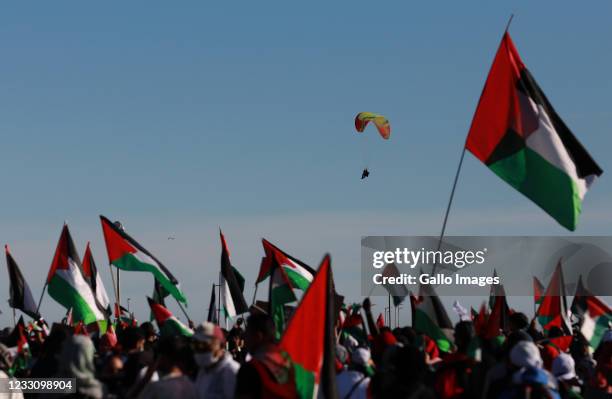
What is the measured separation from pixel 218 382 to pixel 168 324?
687cm

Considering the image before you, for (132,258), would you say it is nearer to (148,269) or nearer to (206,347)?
(148,269)

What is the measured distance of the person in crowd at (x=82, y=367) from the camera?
32.6 ft

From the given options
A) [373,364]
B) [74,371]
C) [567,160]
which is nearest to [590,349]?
[567,160]

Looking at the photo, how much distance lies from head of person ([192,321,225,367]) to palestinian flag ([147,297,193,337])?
5.57 m

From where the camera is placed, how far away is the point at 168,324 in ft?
53.1

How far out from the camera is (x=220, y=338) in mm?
9695

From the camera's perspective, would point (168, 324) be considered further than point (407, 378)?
Yes

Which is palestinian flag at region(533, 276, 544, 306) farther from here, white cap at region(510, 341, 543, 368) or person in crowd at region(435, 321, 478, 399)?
white cap at region(510, 341, 543, 368)

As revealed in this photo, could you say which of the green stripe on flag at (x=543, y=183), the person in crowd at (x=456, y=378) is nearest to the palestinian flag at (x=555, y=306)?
the green stripe on flag at (x=543, y=183)

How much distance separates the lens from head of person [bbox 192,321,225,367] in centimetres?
951

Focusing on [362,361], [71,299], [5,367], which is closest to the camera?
[362,361]

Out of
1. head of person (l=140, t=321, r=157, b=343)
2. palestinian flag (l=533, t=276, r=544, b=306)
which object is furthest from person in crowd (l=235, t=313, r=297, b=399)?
palestinian flag (l=533, t=276, r=544, b=306)

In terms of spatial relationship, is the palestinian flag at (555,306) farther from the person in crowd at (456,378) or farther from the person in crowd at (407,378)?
the person in crowd at (407,378)

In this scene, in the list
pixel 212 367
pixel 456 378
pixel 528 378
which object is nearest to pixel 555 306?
pixel 456 378
